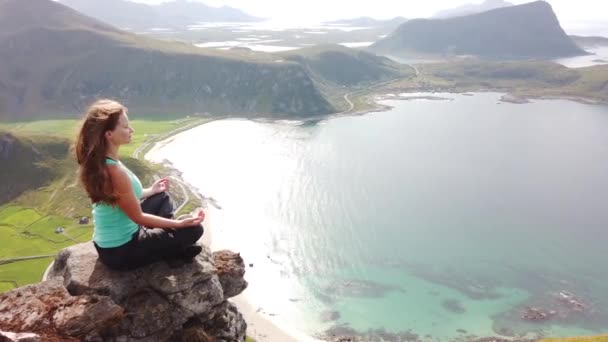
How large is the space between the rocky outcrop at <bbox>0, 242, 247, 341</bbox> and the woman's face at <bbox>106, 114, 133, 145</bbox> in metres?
3.43

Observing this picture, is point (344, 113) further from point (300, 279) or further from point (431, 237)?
point (300, 279)

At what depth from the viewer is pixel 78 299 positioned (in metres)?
10.1

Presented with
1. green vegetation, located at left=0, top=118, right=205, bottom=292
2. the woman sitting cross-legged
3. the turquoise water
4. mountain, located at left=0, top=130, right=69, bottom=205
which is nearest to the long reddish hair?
the woman sitting cross-legged

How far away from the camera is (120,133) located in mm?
9617

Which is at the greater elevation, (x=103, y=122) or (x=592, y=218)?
(x=103, y=122)

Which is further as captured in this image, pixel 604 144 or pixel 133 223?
pixel 604 144

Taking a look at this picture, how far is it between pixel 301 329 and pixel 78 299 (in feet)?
166

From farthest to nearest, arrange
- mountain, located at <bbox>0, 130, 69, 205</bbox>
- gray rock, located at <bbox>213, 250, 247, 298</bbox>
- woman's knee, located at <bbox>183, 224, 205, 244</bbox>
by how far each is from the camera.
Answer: mountain, located at <bbox>0, 130, 69, 205</bbox> < gray rock, located at <bbox>213, 250, 247, 298</bbox> < woman's knee, located at <bbox>183, 224, 205, 244</bbox>

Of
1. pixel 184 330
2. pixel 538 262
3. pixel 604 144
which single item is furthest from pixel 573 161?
pixel 184 330

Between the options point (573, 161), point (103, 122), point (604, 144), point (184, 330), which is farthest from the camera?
point (604, 144)

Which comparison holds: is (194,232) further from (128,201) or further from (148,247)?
(128,201)

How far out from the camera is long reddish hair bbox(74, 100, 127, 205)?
9219mm

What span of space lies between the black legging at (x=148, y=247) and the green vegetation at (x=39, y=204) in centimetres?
6237

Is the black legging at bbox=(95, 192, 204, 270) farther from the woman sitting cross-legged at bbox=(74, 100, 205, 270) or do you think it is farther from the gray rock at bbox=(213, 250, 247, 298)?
the gray rock at bbox=(213, 250, 247, 298)
